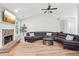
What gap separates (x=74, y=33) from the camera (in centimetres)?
279

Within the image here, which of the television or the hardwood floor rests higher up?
the television

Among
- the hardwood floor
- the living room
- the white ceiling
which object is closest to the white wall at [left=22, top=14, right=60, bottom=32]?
the living room

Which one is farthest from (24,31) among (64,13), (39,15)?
(64,13)

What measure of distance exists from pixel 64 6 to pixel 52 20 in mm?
390

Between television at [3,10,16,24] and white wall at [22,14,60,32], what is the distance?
0.25 metres

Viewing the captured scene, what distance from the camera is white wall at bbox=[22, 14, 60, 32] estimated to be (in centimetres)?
277

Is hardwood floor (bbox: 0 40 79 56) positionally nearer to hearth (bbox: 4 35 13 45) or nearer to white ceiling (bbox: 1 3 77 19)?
hearth (bbox: 4 35 13 45)

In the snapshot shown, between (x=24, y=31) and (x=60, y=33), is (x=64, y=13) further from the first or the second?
(x=24, y=31)

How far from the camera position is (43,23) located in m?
2.82

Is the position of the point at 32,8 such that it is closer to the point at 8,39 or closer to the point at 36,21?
the point at 36,21

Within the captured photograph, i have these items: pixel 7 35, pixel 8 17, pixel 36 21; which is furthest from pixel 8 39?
pixel 36 21

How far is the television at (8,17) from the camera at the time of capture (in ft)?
8.14

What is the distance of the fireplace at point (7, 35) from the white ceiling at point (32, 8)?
1.22 ft

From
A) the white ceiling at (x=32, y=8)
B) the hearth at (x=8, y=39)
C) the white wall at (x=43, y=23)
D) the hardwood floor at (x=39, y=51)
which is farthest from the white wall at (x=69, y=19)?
the hearth at (x=8, y=39)
